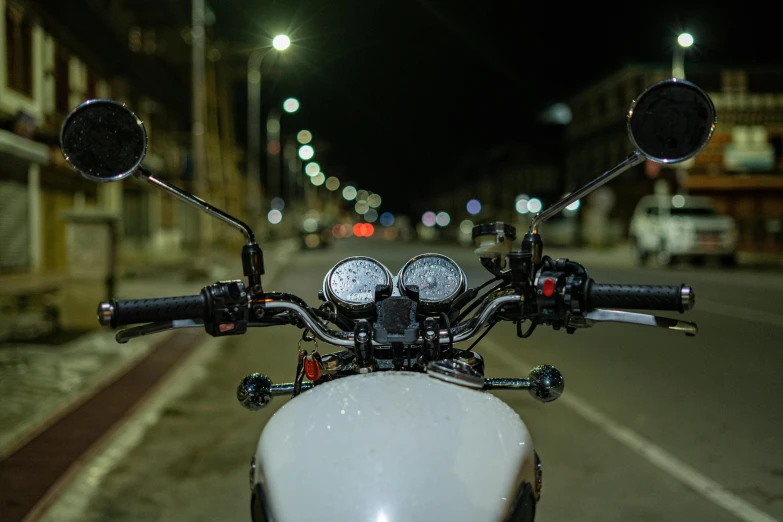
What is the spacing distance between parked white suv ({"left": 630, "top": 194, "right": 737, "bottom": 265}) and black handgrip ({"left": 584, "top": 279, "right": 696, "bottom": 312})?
2404 cm

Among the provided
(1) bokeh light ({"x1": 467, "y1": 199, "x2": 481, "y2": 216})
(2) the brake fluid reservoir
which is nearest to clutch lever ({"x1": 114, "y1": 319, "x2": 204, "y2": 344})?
(2) the brake fluid reservoir

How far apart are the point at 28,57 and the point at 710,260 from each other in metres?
21.6

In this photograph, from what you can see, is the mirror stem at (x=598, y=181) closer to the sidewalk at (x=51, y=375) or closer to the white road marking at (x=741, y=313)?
the sidewalk at (x=51, y=375)

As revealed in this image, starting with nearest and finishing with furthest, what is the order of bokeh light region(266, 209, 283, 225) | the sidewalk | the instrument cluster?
the instrument cluster → the sidewalk → bokeh light region(266, 209, 283, 225)

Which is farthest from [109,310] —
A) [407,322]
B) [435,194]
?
[435,194]

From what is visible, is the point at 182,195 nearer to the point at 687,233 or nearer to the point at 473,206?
the point at 687,233

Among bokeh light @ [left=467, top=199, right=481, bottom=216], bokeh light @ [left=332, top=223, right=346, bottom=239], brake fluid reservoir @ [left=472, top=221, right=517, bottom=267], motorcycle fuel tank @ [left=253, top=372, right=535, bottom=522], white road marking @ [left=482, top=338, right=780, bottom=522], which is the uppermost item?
bokeh light @ [left=467, top=199, right=481, bottom=216]

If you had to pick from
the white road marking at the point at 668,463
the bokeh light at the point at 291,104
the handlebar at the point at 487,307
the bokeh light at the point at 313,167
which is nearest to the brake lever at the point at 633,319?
the handlebar at the point at 487,307

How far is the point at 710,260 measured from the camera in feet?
90.7

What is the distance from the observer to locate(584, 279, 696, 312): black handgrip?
7.59 ft

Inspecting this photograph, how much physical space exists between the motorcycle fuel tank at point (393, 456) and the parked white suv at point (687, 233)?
80.6 ft

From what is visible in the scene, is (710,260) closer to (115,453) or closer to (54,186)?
(54,186)

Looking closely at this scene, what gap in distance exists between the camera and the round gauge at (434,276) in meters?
2.73

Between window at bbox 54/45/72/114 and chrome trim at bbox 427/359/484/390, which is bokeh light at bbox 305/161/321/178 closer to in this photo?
window at bbox 54/45/72/114
